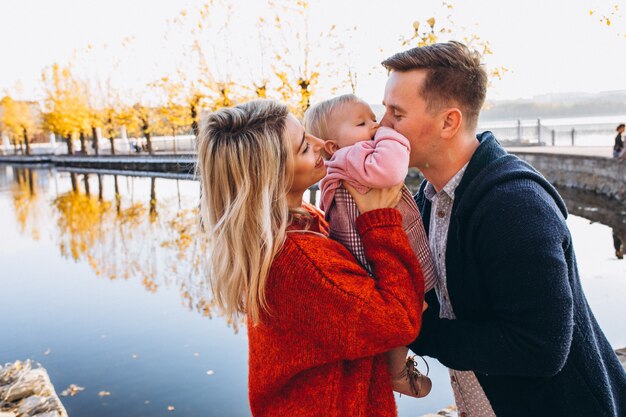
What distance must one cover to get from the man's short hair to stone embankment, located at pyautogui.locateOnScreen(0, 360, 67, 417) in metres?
4.19

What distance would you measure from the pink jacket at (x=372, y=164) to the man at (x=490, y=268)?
0.30ft

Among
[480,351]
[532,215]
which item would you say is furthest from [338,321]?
[532,215]

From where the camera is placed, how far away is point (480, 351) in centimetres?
149

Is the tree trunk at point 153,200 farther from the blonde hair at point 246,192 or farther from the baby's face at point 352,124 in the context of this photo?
the blonde hair at point 246,192

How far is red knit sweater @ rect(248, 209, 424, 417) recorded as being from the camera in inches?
57.7

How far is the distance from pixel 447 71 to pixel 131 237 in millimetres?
11634

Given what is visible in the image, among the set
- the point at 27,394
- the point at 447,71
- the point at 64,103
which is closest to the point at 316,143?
the point at 447,71

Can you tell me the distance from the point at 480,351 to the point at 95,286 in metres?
8.36

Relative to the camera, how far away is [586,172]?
49.5 feet

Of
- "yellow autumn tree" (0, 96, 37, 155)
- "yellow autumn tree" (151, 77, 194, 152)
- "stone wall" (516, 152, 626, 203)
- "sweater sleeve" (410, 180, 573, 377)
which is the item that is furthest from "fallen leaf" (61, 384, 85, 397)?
"yellow autumn tree" (0, 96, 37, 155)

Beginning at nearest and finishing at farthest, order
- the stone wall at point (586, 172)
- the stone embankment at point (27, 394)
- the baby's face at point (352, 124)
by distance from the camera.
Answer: the baby's face at point (352, 124) < the stone embankment at point (27, 394) < the stone wall at point (586, 172)

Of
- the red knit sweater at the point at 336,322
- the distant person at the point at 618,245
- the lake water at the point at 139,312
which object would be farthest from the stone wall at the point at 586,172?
the red knit sweater at the point at 336,322

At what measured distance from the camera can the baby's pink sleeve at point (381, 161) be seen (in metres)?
1.67

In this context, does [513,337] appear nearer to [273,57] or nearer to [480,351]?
[480,351]
